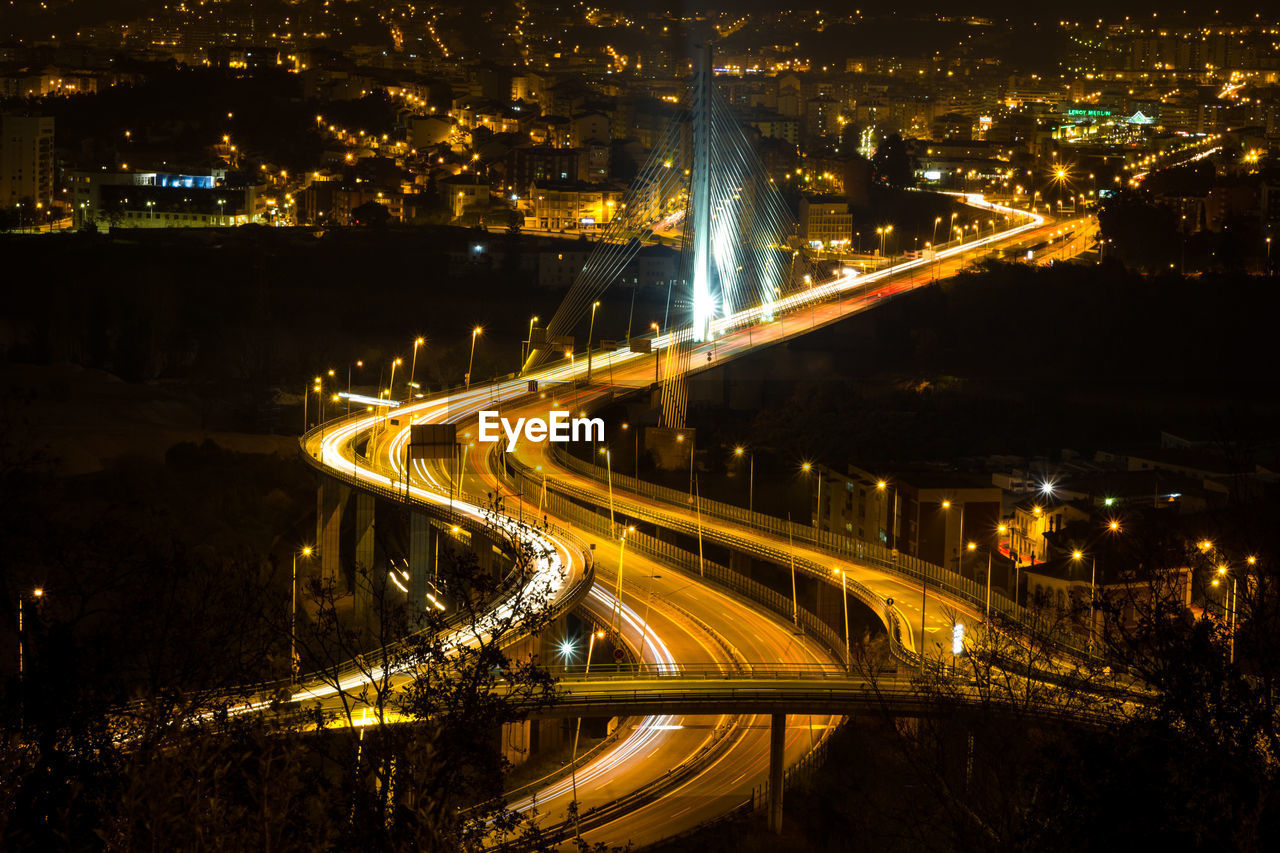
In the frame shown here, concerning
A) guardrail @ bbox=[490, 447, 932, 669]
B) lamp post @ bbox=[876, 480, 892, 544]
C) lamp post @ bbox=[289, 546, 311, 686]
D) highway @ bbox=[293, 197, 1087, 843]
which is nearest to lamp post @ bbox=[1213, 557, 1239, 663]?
guardrail @ bbox=[490, 447, 932, 669]

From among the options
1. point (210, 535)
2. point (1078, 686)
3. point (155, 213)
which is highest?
point (155, 213)

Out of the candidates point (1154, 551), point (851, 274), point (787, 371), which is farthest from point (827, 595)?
point (851, 274)

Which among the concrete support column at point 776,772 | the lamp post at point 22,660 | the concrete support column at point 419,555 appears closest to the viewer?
the lamp post at point 22,660

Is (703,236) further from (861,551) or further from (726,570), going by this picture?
(726,570)

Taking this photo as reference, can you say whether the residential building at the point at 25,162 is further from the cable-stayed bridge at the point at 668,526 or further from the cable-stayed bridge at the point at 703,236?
the cable-stayed bridge at the point at 668,526

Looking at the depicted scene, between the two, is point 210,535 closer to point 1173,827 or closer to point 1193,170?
point 1173,827

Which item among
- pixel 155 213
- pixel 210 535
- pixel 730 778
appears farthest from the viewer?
pixel 155 213

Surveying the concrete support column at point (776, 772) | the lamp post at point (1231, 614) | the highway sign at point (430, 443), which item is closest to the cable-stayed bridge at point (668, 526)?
the concrete support column at point (776, 772)
